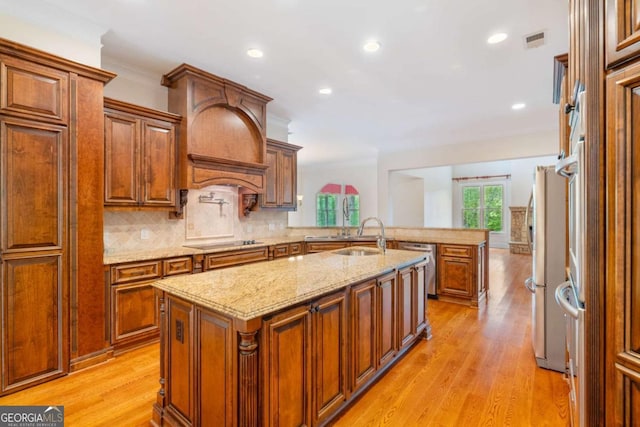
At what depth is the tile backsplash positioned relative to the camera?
313cm

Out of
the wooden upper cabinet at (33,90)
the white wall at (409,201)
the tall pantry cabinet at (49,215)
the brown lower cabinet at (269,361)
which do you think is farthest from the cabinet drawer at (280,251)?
the white wall at (409,201)

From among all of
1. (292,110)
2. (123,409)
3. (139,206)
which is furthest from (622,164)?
(292,110)

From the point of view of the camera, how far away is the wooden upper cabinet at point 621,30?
0.84 m

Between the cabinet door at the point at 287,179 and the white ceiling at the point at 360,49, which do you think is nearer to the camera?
the white ceiling at the point at 360,49

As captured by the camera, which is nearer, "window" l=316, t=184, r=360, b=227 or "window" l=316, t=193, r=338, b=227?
"window" l=316, t=184, r=360, b=227

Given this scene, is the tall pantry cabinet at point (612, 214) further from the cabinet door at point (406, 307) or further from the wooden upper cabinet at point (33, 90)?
the wooden upper cabinet at point (33, 90)

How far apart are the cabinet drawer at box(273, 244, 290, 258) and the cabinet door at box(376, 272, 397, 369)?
2193mm

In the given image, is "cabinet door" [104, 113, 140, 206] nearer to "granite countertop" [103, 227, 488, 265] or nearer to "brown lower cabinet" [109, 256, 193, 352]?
"granite countertop" [103, 227, 488, 265]

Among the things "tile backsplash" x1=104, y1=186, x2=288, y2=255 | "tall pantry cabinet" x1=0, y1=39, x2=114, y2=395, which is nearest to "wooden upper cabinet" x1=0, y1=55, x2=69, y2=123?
"tall pantry cabinet" x1=0, y1=39, x2=114, y2=395

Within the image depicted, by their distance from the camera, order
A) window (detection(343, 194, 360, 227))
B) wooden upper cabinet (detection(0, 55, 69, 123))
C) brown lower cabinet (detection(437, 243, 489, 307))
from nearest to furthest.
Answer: wooden upper cabinet (detection(0, 55, 69, 123)), brown lower cabinet (detection(437, 243, 489, 307)), window (detection(343, 194, 360, 227))

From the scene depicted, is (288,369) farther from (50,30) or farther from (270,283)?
(50,30)

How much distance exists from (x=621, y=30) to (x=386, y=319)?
6.65 feet

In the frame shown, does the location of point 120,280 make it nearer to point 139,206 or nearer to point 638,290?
point 139,206

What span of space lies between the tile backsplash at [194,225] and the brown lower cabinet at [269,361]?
70.7 inches
